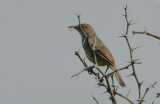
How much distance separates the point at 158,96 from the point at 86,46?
3425 mm

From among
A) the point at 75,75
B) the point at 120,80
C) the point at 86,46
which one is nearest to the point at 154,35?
the point at 75,75

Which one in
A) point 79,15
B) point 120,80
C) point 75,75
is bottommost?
point 120,80

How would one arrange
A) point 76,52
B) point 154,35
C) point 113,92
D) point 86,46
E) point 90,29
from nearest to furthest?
1. point 113,92
2. point 154,35
3. point 76,52
4. point 86,46
5. point 90,29

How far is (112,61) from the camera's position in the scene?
20.4 feet

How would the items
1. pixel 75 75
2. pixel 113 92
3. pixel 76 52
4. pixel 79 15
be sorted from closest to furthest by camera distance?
pixel 75 75 < pixel 79 15 < pixel 113 92 < pixel 76 52

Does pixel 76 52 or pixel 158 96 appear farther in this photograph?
pixel 76 52

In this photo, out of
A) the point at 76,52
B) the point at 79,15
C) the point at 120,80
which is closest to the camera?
the point at 79,15

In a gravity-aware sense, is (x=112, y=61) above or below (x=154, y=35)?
below

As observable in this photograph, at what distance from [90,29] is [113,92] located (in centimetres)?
428

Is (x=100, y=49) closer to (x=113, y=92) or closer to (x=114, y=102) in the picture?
(x=113, y=92)

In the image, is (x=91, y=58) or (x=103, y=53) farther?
(x=103, y=53)

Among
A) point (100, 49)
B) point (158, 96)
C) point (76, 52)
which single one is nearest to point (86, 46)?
point (100, 49)

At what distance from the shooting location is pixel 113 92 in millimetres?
3285

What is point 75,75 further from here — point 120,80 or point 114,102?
point 120,80
